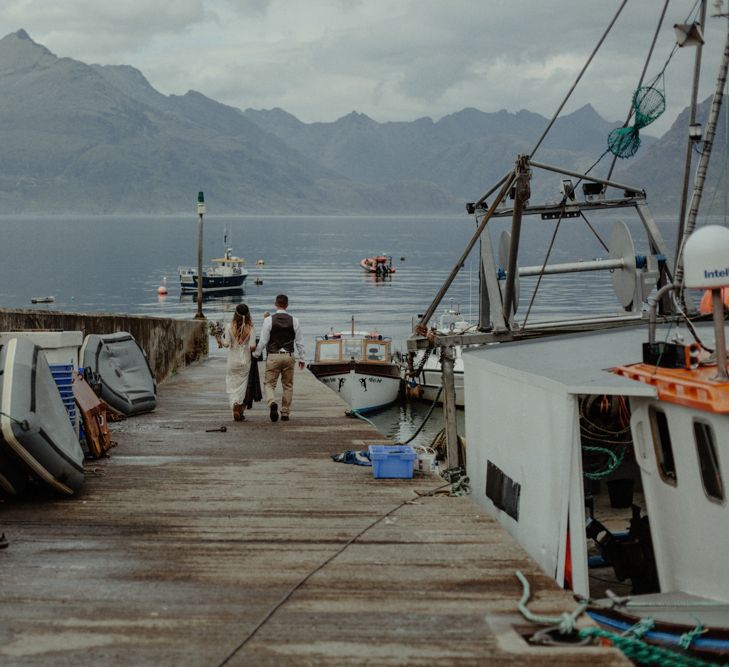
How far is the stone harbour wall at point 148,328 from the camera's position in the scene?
1922 centimetres

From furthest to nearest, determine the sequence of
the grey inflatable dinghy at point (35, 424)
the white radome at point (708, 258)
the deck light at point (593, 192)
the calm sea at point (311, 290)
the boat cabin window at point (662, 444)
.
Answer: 1. the calm sea at point (311, 290)
2. the deck light at point (593, 192)
3. the grey inflatable dinghy at point (35, 424)
4. the boat cabin window at point (662, 444)
5. the white radome at point (708, 258)

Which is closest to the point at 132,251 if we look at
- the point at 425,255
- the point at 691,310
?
the point at 425,255

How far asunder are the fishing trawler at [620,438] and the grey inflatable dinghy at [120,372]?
4.94 metres

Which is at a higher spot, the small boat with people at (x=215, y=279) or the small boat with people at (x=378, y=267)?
the small boat with people at (x=378, y=267)

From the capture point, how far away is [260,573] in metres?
7.94

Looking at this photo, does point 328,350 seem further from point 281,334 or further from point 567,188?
point 567,188

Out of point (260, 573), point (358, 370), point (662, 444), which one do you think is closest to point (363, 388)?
point (358, 370)

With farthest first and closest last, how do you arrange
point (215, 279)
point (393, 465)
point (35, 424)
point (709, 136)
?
point (215, 279) < point (709, 136) < point (393, 465) < point (35, 424)

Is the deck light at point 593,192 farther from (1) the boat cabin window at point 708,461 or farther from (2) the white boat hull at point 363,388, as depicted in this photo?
(2) the white boat hull at point 363,388

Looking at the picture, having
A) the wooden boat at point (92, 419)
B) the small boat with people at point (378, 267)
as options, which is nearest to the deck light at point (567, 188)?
the wooden boat at point (92, 419)

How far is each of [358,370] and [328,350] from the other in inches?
57.2

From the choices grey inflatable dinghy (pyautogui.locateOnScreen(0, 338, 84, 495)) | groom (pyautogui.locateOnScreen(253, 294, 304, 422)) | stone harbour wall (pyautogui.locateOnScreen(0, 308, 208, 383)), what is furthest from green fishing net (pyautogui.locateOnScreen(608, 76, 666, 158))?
stone harbour wall (pyautogui.locateOnScreen(0, 308, 208, 383))

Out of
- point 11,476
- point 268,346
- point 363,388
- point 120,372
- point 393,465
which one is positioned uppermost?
point 268,346

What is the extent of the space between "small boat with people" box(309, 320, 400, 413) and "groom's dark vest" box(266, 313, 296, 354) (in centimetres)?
2248
